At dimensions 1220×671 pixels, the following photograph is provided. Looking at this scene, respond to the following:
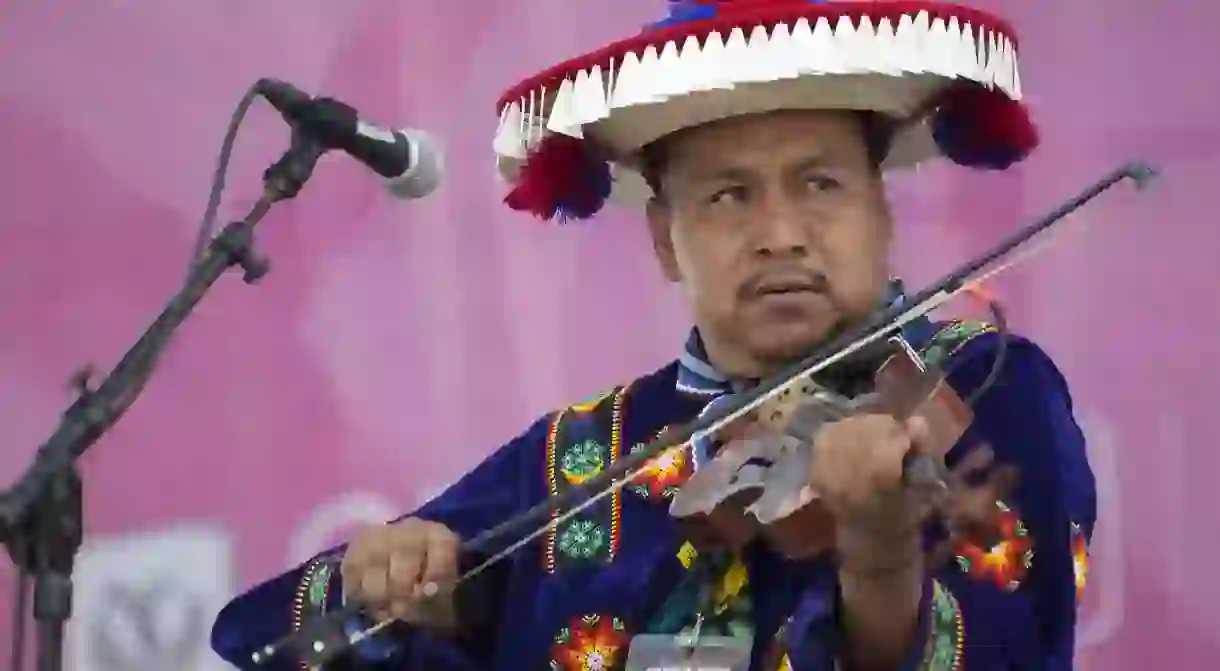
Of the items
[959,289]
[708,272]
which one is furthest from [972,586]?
[708,272]

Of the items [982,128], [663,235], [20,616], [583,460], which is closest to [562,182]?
[663,235]

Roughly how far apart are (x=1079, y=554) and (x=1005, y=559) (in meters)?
0.07

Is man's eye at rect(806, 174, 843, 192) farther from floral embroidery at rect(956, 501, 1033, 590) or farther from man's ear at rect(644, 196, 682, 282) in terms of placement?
floral embroidery at rect(956, 501, 1033, 590)

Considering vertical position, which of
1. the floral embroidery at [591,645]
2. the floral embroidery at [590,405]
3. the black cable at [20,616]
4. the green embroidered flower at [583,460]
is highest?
the floral embroidery at [590,405]

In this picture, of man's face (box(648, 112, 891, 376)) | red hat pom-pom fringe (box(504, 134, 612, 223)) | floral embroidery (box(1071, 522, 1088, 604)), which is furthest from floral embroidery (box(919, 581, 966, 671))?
red hat pom-pom fringe (box(504, 134, 612, 223))

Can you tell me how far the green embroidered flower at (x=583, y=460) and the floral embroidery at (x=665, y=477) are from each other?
0.18ft

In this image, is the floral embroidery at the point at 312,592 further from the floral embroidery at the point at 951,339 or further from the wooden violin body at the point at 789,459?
the floral embroidery at the point at 951,339

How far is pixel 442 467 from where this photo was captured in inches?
75.1

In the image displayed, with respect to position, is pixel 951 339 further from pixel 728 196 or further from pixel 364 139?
pixel 364 139

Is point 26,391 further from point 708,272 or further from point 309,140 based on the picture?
point 708,272

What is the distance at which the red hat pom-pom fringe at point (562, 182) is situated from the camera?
1.36 metres

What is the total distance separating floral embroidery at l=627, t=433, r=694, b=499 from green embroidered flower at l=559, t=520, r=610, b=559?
0.04 meters

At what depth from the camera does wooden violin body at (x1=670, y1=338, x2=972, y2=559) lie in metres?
0.99

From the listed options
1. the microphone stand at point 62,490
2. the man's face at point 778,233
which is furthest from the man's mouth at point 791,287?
the microphone stand at point 62,490
